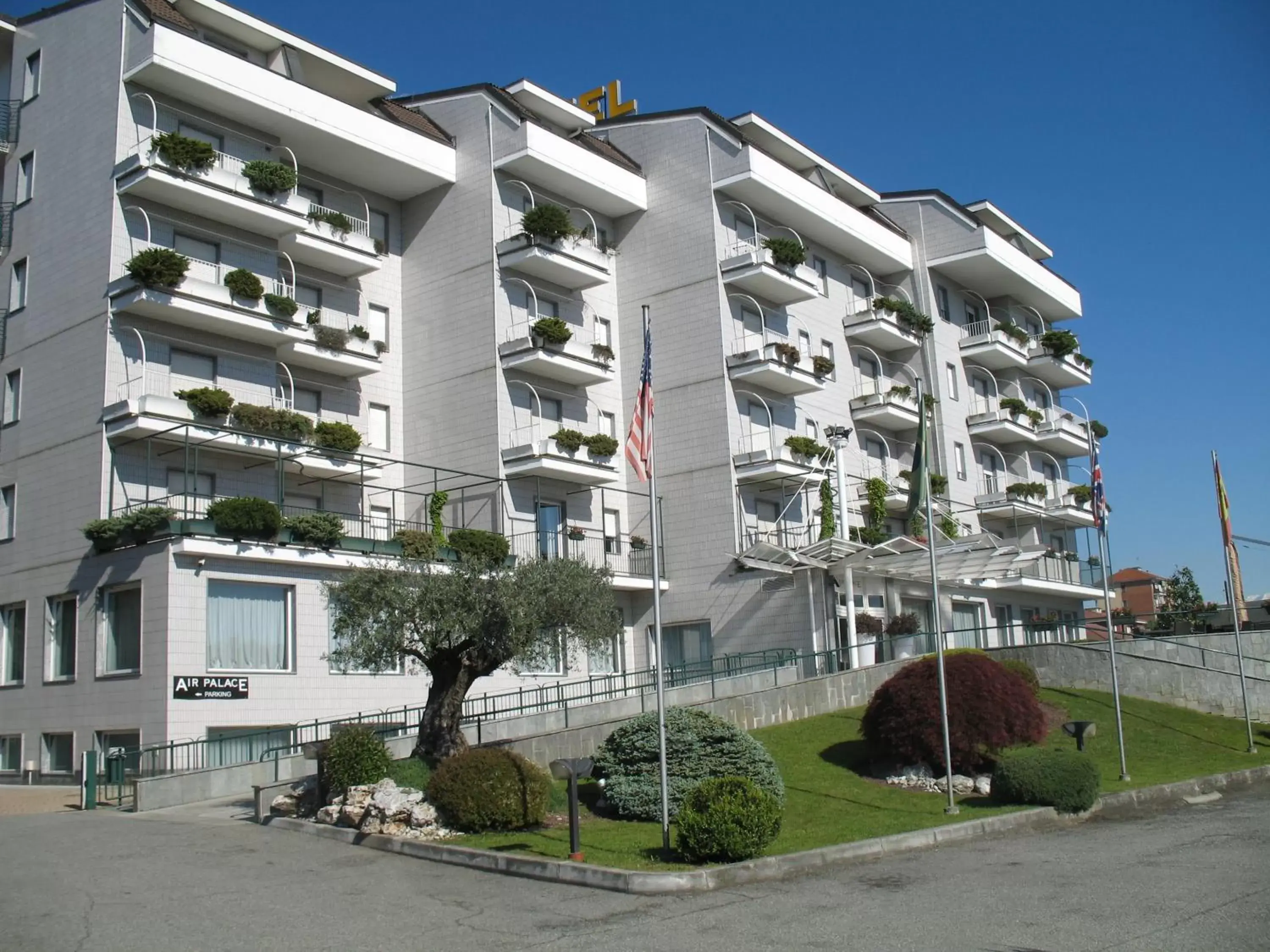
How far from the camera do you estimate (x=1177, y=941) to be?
1092 centimetres

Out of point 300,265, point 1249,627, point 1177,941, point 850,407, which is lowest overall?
point 1177,941

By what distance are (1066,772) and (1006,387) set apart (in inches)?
1520

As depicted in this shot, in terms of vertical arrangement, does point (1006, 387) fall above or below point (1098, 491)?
above

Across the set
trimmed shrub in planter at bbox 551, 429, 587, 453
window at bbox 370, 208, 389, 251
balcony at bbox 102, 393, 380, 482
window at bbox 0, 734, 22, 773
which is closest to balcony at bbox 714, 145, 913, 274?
trimmed shrub in planter at bbox 551, 429, 587, 453

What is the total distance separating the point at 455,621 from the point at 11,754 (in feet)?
56.8

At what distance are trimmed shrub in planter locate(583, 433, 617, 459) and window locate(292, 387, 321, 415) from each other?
8.10m

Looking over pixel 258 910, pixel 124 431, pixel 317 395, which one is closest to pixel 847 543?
pixel 317 395

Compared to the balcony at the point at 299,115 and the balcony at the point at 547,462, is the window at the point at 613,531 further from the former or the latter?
the balcony at the point at 299,115

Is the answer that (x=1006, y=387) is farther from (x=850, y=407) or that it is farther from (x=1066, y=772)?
(x=1066, y=772)

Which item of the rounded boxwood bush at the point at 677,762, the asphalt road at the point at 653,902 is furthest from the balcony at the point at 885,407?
the asphalt road at the point at 653,902

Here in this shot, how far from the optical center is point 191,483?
32844 millimetres

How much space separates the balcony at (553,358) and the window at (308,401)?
5.55 m

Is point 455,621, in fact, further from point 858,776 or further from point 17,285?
point 17,285

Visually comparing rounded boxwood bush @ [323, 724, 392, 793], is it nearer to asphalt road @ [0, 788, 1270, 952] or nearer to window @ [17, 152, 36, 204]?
asphalt road @ [0, 788, 1270, 952]
